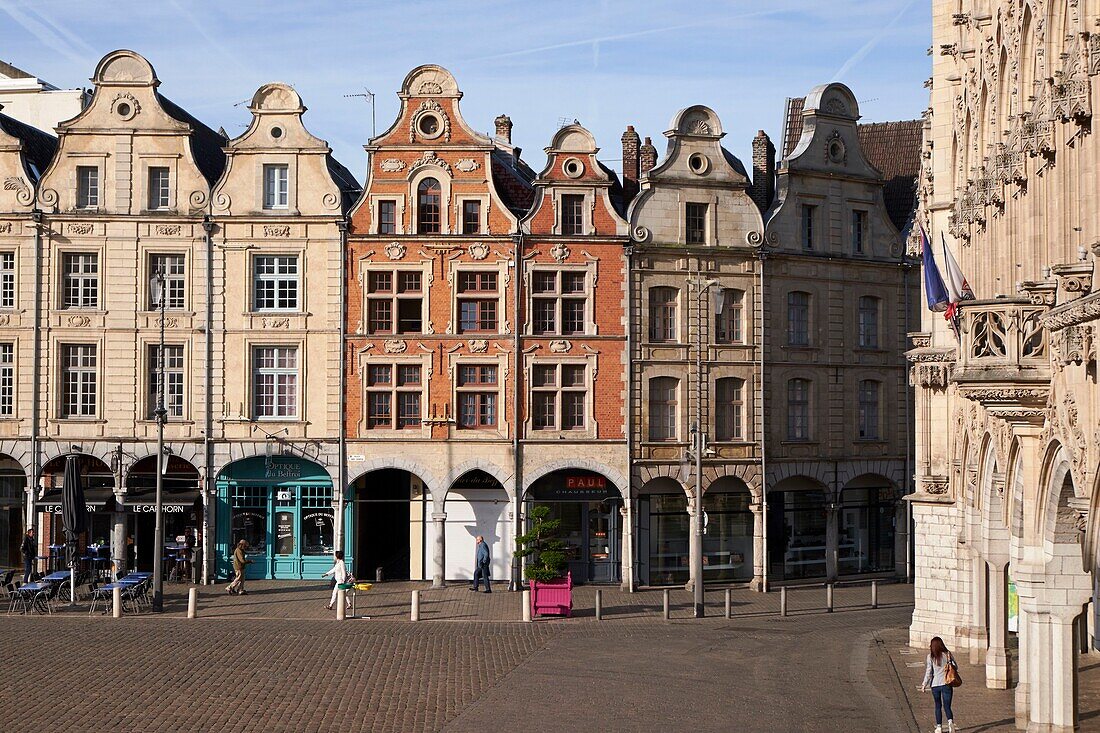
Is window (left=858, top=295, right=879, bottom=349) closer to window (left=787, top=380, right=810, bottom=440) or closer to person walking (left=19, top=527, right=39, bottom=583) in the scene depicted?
window (left=787, top=380, right=810, bottom=440)

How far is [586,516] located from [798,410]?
7500 mm

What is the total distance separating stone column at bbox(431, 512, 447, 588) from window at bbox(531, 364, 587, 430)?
3886 millimetres

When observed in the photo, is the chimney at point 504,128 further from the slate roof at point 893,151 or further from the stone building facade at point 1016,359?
the stone building facade at point 1016,359

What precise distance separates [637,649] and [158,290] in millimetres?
16457

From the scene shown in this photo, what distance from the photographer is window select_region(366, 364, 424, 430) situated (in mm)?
43438

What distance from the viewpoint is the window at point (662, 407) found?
144 ft

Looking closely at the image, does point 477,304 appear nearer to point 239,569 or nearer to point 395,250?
point 395,250

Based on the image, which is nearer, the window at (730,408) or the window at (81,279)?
the window at (81,279)

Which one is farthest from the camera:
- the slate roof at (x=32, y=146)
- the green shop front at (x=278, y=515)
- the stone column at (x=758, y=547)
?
the slate roof at (x=32, y=146)

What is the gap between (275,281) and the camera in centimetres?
4384

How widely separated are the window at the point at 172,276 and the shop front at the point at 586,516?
1184cm

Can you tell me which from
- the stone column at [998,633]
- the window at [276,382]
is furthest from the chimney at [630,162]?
the stone column at [998,633]

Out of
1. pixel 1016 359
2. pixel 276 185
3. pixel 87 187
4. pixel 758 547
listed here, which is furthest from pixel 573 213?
pixel 1016 359

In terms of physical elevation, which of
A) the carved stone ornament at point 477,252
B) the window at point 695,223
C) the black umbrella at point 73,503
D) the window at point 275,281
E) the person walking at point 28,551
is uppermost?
the window at point 695,223
